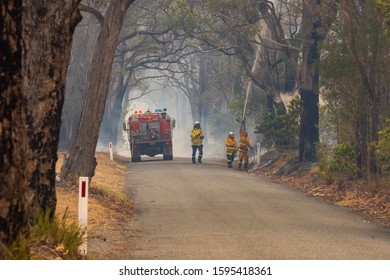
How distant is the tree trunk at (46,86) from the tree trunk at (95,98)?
30.4ft

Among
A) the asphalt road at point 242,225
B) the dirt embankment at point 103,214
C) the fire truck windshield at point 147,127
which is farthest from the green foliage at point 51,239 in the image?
the fire truck windshield at point 147,127

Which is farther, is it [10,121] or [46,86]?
[46,86]

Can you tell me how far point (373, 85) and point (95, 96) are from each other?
687 centimetres

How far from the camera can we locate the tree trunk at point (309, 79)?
1220 inches

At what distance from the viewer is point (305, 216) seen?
742 inches

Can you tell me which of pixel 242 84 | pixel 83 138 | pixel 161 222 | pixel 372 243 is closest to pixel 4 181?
pixel 372 243

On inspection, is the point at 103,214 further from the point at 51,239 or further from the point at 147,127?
the point at 147,127

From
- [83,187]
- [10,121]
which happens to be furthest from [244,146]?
[10,121]

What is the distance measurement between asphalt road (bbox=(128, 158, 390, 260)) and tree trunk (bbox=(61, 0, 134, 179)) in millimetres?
1626

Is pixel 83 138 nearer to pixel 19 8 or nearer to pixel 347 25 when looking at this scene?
pixel 347 25

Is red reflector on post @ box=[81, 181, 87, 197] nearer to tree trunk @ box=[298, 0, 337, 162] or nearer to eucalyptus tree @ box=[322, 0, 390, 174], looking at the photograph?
eucalyptus tree @ box=[322, 0, 390, 174]

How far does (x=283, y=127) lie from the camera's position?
122 feet

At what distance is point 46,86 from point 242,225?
5.71 meters

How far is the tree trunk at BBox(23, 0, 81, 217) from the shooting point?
12.4 m
